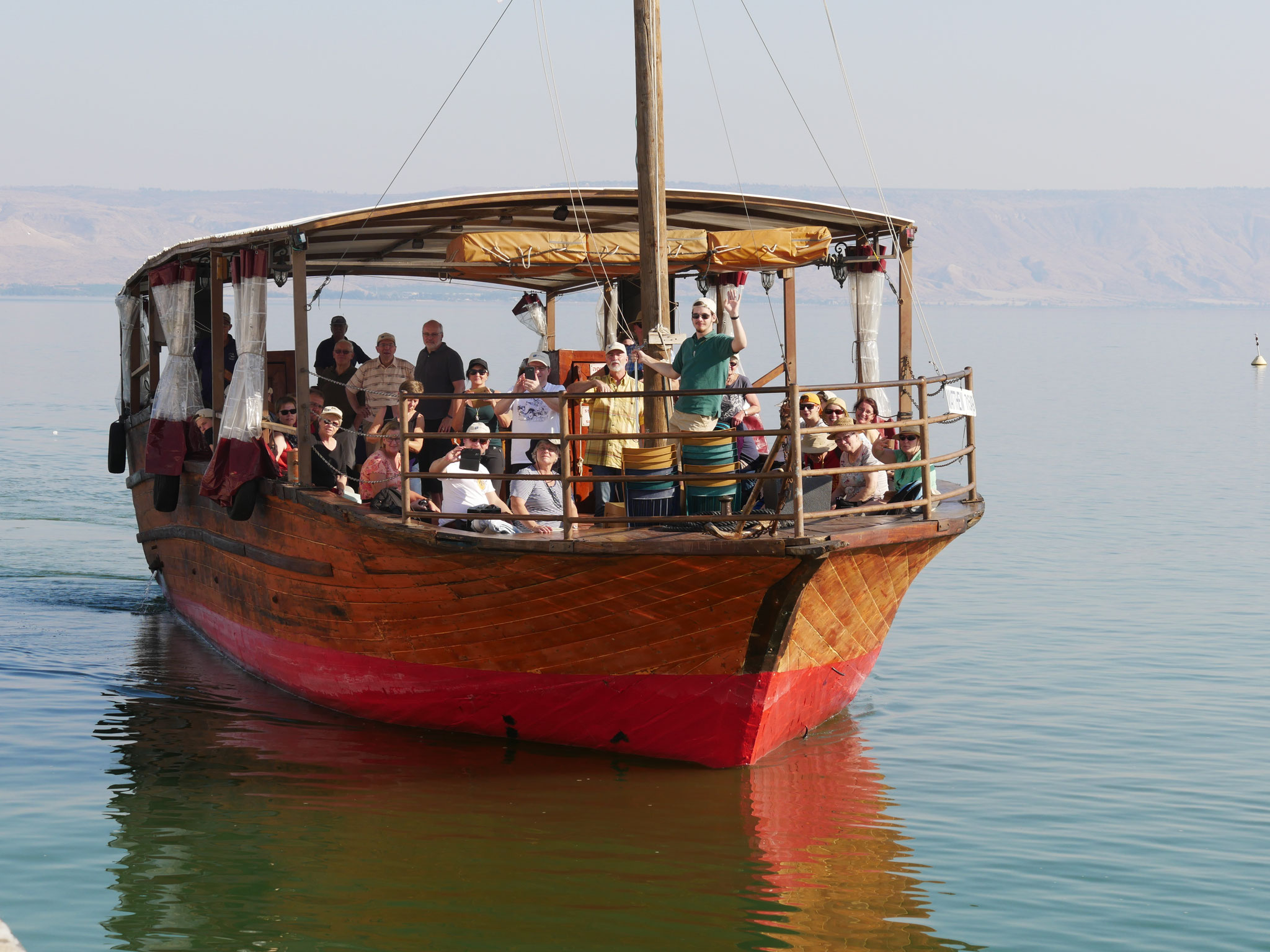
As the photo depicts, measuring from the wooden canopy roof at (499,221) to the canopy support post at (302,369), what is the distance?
0.31 meters

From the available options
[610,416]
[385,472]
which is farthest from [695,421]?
[385,472]

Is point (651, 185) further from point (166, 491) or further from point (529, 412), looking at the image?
point (166, 491)

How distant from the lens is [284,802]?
9422 millimetres

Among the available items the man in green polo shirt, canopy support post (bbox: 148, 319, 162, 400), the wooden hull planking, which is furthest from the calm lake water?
canopy support post (bbox: 148, 319, 162, 400)

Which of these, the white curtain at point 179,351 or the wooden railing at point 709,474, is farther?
the white curtain at point 179,351

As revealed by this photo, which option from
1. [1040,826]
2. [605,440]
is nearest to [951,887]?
[1040,826]

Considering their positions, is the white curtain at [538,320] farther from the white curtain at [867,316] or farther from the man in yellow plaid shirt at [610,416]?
the man in yellow plaid shirt at [610,416]

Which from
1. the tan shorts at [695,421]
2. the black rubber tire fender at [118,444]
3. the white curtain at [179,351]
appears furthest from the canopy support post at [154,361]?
the tan shorts at [695,421]

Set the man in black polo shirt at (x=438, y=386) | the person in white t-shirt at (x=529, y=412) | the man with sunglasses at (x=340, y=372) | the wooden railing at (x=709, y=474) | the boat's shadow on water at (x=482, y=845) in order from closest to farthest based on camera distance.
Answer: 1. the boat's shadow on water at (x=482, y=845)
2. the wooden railing at (x=709, y=474)
3. the man in black polo shirt at (x=438, y=386)
4. the person in white t-shirt at (x=529, y=412)
5. the man with sunglasses at (x=340, y=372)

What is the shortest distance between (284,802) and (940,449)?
25071 millimetres

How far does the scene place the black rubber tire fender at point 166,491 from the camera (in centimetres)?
1309

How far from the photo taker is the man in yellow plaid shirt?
31.7 ft

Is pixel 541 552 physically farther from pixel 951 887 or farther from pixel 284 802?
pixel 951 887

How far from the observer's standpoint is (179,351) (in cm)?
1254
